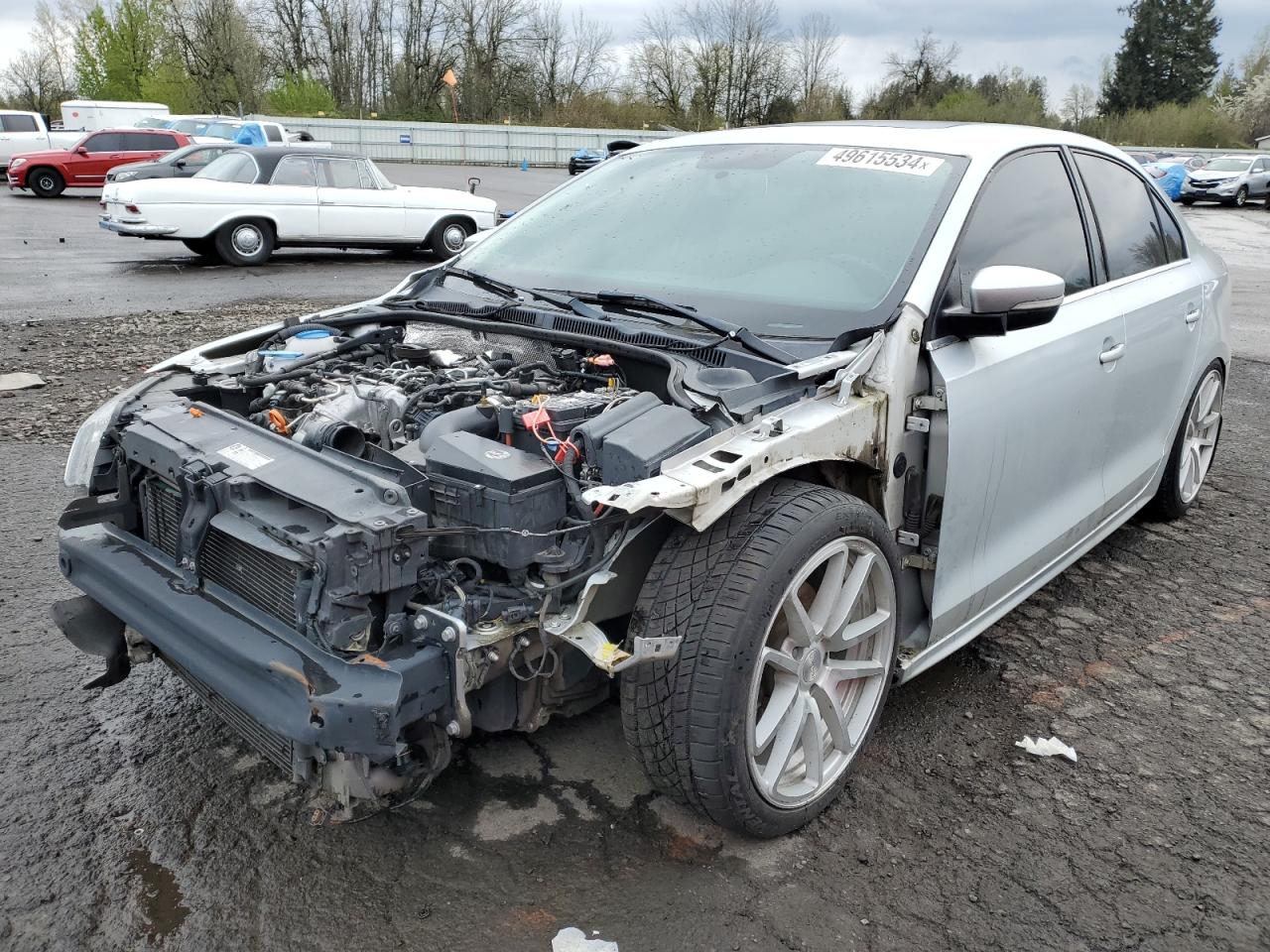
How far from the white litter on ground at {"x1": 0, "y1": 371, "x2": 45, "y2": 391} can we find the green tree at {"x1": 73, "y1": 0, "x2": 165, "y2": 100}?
56.2 metres

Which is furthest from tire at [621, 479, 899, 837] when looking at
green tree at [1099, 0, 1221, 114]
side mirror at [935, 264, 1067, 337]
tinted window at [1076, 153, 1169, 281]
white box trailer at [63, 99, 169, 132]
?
green tree at [1099, 0, 1221, 114]

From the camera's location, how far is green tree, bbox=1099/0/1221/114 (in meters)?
63.4

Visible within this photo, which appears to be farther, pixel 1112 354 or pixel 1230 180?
pixel 1230 180

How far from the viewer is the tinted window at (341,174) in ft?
45.5

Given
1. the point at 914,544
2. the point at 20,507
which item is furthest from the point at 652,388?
the point at 20,507

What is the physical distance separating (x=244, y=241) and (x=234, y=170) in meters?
0.95

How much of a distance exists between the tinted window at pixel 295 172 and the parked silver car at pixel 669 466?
10.7 m

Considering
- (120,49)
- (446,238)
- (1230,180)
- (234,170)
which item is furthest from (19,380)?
(120,49)

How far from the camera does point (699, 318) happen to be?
3.04m

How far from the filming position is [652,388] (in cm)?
296

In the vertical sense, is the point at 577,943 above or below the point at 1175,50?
below

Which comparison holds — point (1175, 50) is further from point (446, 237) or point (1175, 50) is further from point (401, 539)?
point (401, 539)

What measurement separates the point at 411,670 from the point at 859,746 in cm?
133

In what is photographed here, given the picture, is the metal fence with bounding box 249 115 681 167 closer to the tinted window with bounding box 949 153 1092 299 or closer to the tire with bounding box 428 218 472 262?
the tire with bounding box 428 218 472 262
